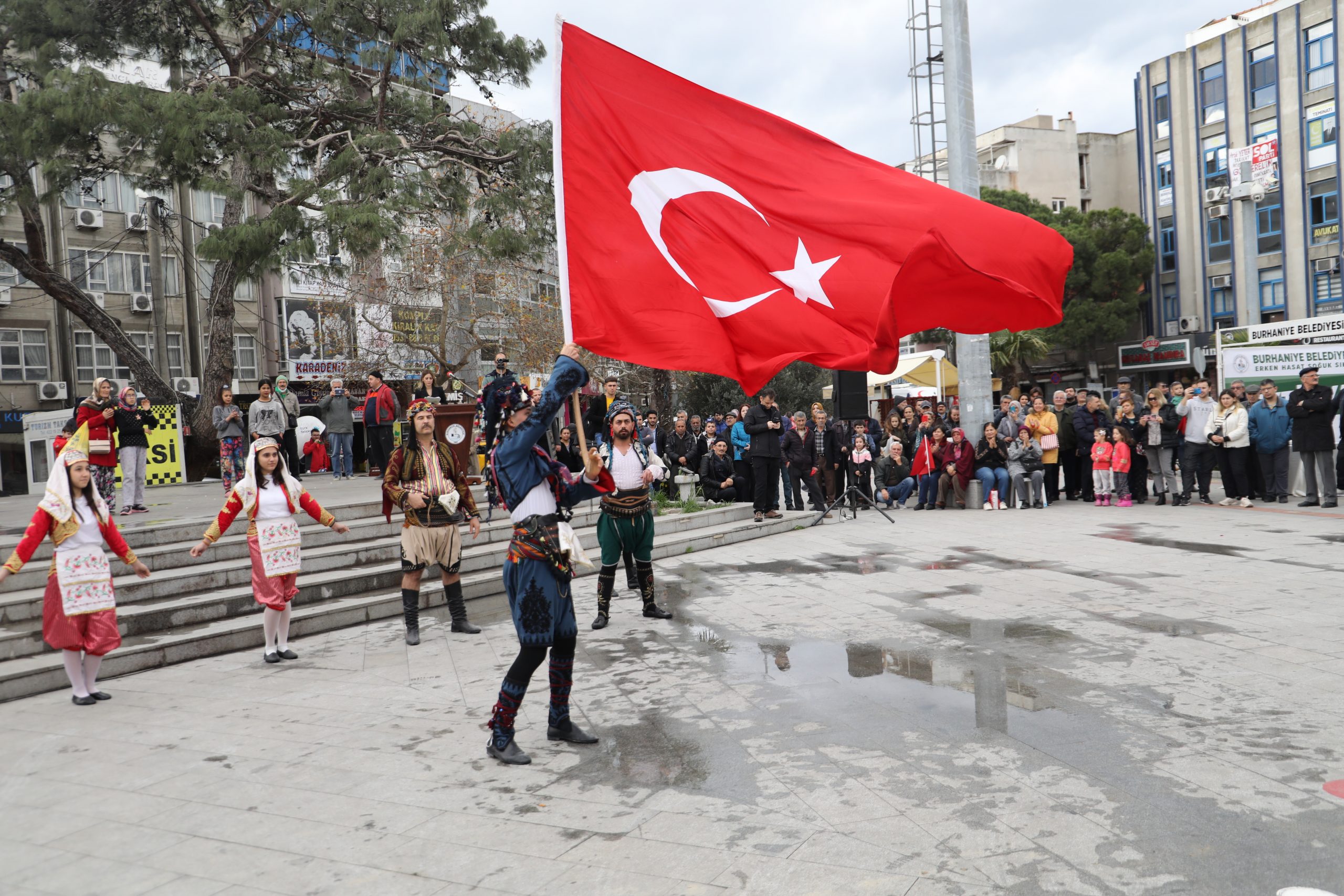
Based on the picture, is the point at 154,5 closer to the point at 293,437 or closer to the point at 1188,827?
the point at 293,437

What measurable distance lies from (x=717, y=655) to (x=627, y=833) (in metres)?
3.23

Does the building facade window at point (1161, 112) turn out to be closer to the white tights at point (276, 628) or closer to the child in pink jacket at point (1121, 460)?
the child in pink jacket at point (1121, 460)

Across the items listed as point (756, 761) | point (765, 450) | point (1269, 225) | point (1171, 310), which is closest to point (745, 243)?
→ point (756, 761)

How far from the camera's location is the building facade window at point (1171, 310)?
43875 mm

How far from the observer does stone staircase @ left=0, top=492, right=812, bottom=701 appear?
7531mm

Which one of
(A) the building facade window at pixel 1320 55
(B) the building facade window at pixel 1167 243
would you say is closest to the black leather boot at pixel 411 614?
(A) the building facade window at pixel 1320 55

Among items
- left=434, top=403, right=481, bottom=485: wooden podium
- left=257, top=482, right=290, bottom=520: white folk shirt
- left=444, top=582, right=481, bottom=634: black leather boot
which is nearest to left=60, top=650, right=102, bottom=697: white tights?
left=257, top=482, right=290, bottom=520: white folk shirt

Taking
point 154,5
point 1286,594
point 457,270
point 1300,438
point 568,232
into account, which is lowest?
point 1286,594

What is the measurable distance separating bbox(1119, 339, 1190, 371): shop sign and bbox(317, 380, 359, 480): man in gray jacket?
36.6 m

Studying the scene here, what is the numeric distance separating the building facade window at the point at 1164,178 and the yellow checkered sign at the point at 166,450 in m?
41.5

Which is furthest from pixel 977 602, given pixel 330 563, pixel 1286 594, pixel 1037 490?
pixel 1037 490

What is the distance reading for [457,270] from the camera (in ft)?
90.2

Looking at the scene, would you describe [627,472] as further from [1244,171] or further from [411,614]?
[1244,171]

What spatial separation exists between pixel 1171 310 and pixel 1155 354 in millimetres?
2427
